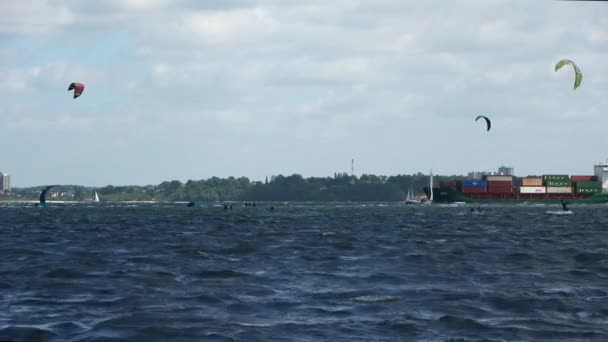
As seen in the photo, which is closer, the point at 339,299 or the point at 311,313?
the point at 311,313

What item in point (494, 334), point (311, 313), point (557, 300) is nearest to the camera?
point (494, 334)

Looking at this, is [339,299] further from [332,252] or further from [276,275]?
[332,252]

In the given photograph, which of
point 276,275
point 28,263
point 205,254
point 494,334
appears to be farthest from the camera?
point 205,254

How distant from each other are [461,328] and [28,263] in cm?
2286

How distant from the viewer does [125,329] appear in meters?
20.8

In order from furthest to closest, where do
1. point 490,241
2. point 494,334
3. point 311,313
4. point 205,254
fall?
1. point 490,241
2. point 205,254
3. point 311,313
4. point 494,334

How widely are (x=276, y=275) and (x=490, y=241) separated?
82.7 ft

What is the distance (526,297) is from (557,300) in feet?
3.03

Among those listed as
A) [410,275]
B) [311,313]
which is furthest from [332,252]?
[311,313]

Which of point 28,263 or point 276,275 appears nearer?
point 276,275

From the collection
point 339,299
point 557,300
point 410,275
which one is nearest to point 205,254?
point 410,275

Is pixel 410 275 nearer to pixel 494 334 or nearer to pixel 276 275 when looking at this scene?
pixel 276 275

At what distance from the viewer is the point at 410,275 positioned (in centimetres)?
3241

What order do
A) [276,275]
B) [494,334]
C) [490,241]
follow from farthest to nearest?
[490,241] → [276,275] → [494,334]
